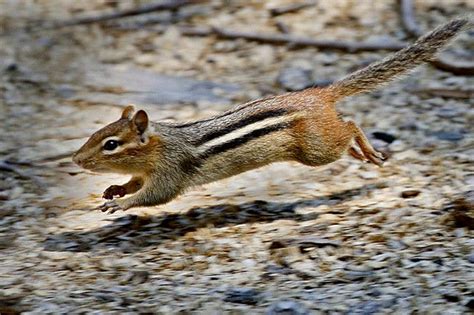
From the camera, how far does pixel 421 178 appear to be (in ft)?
17.3

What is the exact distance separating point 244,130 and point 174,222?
60cm

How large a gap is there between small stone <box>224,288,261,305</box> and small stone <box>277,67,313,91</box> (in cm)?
256

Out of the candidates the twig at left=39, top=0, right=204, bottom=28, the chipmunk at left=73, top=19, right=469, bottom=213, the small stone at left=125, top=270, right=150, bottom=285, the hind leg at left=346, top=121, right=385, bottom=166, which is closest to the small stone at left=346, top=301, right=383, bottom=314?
the small stone at left=125, top=270, right=150, bottom=285

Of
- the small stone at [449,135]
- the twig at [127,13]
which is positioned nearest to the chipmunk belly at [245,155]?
the small stone at [449,135]

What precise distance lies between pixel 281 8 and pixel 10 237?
3.42 metres

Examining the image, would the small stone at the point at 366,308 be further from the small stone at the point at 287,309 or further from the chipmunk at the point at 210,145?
the chipmunk at the point at 210,145

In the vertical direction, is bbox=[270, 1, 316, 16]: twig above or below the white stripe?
above

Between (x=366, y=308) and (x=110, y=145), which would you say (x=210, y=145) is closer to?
(x=110, y=145)

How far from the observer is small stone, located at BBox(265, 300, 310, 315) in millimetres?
4027

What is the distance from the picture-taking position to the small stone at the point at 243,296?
4.16 meters

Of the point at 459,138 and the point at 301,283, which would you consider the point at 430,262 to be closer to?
the point at 301,283

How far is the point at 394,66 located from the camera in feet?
16.8

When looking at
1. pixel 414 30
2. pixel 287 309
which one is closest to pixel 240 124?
pixel 287 309

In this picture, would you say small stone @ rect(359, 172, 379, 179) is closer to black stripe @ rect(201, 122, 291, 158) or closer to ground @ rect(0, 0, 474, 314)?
ground @ rect(0, 0, 474, 314)
